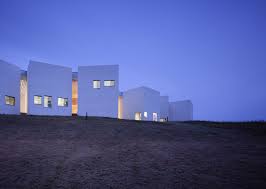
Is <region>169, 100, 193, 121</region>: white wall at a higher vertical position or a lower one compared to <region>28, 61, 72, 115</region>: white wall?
lower

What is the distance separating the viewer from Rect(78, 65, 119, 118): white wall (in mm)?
26172

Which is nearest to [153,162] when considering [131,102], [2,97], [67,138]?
[67,138]

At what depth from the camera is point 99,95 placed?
86.1 ft

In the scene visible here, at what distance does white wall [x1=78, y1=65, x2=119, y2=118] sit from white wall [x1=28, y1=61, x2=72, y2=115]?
184cm

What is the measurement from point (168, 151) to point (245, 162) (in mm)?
2728

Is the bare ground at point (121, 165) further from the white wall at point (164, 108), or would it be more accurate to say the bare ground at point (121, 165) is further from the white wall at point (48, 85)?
the white wall at point (164, 108)

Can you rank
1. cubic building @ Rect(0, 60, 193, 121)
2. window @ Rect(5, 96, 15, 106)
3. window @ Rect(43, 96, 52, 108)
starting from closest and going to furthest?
1. window @ Rect(5, 96, 15, 106)
2. cubic building @ Rect(0, 60, 193, 121)
3. window @ Rect(43, 96, 52, 108)

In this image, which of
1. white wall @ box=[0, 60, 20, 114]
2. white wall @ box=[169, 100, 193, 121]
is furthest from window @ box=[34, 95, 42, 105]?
white wall @ box=[169, 100, 193, 121]

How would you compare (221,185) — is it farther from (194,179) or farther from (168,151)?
(168,151)

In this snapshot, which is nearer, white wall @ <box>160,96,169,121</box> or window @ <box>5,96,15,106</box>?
window @ <box>5,96,15,106</box>

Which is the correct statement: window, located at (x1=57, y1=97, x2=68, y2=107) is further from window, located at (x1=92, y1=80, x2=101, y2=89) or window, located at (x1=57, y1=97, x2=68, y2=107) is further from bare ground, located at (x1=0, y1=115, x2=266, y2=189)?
bare ground, located at (x1=0, y1=115, x2=266, y2=189)

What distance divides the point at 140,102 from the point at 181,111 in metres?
13.5

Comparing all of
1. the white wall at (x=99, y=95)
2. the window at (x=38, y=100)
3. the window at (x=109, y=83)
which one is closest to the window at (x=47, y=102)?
the window at (x=38, y=100)

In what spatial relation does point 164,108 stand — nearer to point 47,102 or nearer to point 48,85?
point 47,102
